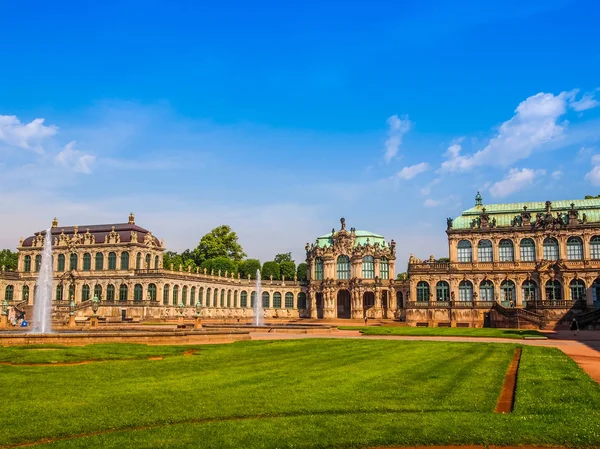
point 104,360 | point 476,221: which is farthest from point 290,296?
point 104,360

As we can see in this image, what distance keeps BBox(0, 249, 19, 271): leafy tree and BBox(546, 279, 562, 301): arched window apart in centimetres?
10520

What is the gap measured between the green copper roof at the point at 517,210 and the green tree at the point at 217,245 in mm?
59342

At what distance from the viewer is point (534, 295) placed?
84.3 metres

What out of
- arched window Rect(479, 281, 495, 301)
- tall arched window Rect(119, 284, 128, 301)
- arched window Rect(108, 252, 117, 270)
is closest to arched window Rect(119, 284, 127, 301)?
tall arched window Rect(119, 284, 128, 301)

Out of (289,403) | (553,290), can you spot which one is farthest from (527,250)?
(289,403)

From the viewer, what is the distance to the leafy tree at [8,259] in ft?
420

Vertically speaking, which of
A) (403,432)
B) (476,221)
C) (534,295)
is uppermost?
(476,221)

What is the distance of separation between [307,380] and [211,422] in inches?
263

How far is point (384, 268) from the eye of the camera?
112 metres

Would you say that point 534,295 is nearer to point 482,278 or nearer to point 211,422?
point 482,278

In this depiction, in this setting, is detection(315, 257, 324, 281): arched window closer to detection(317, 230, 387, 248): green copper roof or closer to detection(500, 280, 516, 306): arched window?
detection(317, 230, 387, 248): green copper roof

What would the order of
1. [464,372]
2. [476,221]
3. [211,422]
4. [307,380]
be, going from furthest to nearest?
[476,221], [464,372], [307,380], [211,422]

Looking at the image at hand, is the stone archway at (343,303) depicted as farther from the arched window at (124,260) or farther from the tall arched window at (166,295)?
the arched window at (124,260)

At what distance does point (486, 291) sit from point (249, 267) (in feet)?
210
